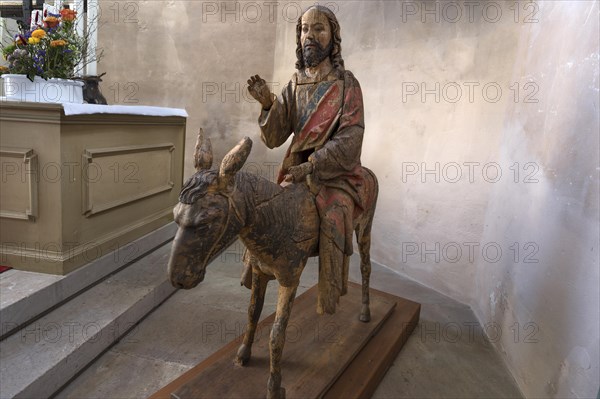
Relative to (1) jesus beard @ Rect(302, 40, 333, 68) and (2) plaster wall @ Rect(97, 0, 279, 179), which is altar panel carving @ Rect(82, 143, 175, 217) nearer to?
(2) plaster wall @ Rect(97, 0, 279, 179)

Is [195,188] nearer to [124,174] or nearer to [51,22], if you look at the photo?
[124,174]

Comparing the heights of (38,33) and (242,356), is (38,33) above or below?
above

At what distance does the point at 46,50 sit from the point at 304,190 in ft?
9.70

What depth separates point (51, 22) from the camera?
327cm

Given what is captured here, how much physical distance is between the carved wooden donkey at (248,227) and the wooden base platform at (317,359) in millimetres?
146

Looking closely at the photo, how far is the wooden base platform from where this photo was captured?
2.00m

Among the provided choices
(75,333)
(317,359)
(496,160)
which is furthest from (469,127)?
(75,333)

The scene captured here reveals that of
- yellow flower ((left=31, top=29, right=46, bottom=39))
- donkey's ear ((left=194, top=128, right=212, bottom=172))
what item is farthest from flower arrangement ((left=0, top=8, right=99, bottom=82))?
donkey's ear ((left=194, top=128, right=212, bottom=172))

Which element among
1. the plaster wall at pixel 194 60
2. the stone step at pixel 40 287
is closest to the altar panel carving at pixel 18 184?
the stone step at pixel 40 287

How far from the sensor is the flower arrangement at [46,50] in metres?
3.18

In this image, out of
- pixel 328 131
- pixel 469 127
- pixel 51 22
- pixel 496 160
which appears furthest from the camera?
pixel 469 127

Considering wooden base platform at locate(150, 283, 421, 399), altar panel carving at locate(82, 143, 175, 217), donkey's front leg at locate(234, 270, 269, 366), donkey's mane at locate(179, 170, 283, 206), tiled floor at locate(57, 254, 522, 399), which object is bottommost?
tiled floor at locate(57, 254, 522, 399)

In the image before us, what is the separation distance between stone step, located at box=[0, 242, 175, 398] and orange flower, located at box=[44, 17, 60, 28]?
2.30 metres

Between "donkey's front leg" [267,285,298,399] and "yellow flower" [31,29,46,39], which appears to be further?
"yellow flower" [31,29,46,39]
